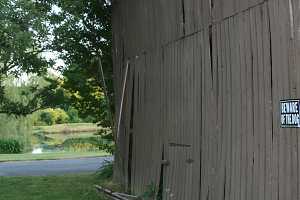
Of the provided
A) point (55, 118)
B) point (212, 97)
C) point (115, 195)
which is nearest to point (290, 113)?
point (212, 97)

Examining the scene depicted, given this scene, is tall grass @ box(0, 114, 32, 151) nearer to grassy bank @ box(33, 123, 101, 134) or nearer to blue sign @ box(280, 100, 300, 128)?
grassy bank @ box(33, 123, 101, 134)

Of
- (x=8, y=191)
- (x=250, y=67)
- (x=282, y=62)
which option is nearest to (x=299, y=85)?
(x=282, y=62)

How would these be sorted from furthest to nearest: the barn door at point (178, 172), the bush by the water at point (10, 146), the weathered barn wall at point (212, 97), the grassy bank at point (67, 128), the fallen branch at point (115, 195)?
the grassy bank at point (67, 128) → the bush by the water at point (10, 146) → the fallen branch at point (115, 195) → the barn door at point (178, 172) → the weathered barn wall at point (212, 97)

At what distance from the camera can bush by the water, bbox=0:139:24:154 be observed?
3550cm

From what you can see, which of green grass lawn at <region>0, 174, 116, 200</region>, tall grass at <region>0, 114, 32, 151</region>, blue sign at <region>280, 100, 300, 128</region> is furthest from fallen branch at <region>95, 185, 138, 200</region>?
tall grass at <region>0, 114, 32, 151</region>

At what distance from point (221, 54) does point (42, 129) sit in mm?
53070

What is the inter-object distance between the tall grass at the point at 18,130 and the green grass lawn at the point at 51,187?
18.8m

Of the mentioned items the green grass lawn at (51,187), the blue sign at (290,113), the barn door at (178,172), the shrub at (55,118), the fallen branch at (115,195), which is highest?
the shrub at (55,118)

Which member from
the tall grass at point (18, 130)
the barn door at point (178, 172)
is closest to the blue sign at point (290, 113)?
the barn door at point (178, 172)

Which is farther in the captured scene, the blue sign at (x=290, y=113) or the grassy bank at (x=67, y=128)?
the grassy bank at (x=67, y=128)

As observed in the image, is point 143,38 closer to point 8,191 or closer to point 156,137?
point 156,137

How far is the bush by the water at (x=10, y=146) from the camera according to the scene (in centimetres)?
3550

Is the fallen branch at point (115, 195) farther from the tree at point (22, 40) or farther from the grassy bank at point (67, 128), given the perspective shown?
the grassy bank at point (67, 128)

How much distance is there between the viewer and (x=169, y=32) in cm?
936
